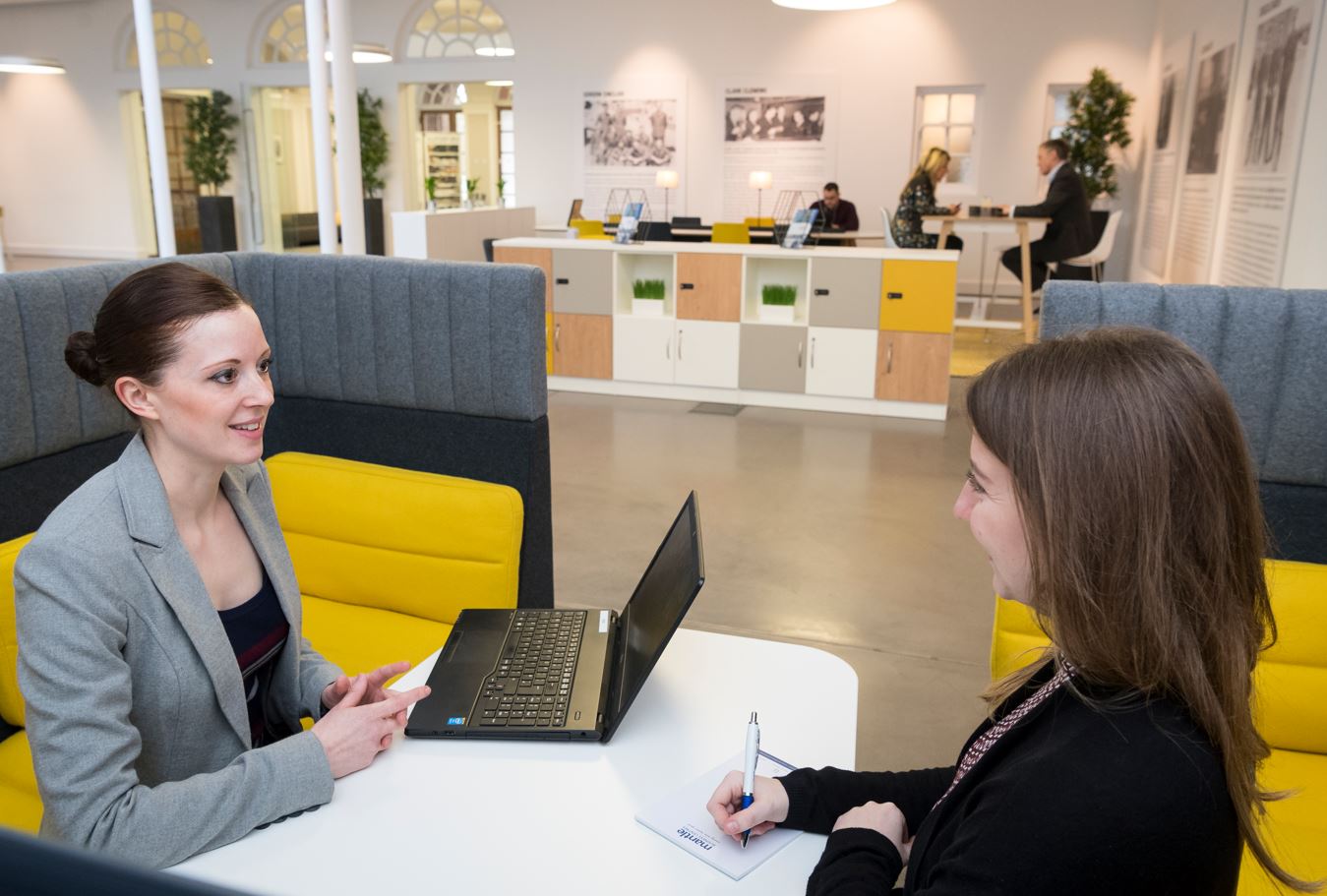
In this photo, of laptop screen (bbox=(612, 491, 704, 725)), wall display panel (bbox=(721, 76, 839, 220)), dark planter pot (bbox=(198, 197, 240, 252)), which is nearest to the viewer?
laptop screen (bbox=(612, 491, 704, 725))

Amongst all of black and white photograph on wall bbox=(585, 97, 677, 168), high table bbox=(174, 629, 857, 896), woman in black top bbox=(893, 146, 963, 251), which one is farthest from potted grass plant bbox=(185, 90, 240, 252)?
high table bbox=(174, 629, 857, 896)

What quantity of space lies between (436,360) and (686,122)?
10.3 m

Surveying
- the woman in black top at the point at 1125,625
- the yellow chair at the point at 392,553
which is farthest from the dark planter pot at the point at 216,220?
the woman in black top at the point at 1125,625

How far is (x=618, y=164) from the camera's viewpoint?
12.7 metres

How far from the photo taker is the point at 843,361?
677cm

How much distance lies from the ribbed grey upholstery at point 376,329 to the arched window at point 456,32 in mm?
10815

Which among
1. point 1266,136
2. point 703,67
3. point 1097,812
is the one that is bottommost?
point 1097,812

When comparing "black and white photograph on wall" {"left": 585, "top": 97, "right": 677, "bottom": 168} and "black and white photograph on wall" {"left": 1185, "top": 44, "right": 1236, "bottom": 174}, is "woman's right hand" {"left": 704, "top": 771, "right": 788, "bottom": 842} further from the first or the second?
"black and white photograph on wall" {"left": 585, "top": 97, "right": 677, "bottom": 168}

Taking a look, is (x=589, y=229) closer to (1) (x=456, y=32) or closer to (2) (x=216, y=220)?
(1) (x=456, y=32)

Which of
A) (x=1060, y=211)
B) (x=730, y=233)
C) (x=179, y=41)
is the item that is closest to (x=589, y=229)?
(x=730, y=233)

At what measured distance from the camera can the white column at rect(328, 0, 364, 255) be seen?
4594 millimetres

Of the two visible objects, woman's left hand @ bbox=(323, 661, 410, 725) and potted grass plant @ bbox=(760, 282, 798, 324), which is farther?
potted grass plant @ bbox=(760, 282, 798, 324)

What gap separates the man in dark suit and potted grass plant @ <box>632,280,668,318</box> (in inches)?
124

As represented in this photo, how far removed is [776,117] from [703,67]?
1.11 metres
